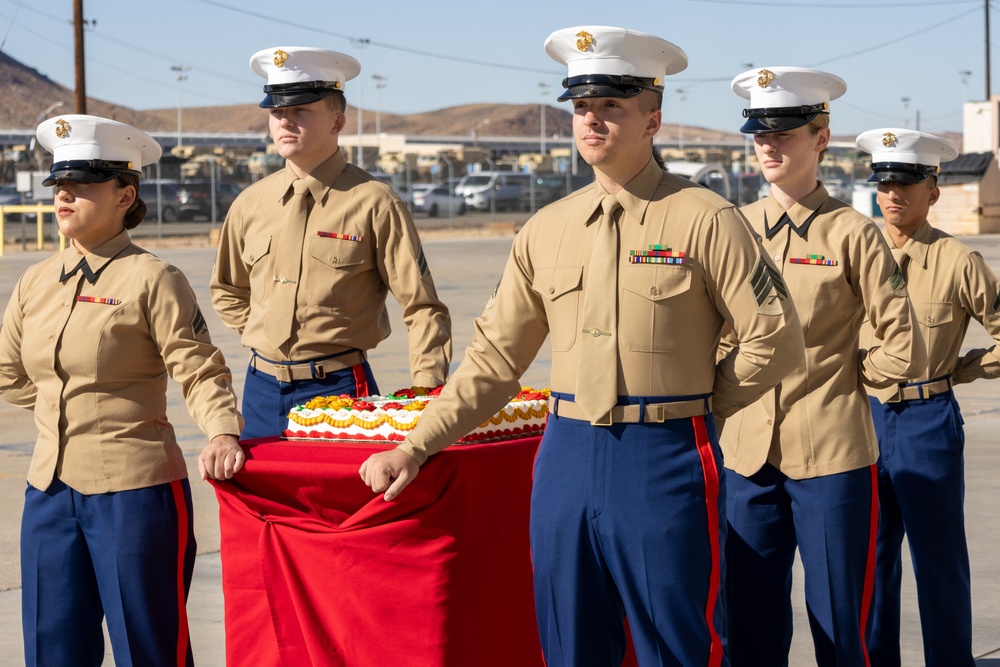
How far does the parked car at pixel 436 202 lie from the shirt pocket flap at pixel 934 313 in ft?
148

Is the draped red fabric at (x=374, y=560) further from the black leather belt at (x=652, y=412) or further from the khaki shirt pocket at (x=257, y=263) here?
the khaki shirt pocket at (x=257, y=263)

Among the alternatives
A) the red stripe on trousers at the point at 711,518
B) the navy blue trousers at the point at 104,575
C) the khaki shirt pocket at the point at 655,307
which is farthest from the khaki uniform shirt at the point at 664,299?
the navy blue trousers at the point at 104,575

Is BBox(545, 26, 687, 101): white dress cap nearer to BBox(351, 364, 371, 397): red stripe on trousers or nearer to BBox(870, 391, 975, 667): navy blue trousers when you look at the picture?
BBox(351, 364, 371, 397): red stripe on trousers

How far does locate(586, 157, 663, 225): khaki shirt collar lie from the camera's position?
3659 millimetres

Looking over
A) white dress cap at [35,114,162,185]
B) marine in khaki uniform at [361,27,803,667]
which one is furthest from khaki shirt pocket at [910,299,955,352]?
white dress cap at [35,114,162,185]

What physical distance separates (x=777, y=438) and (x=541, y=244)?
1300 millimetres

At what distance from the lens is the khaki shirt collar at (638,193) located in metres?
3.66

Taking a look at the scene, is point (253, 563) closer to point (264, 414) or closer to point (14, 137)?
point (264, 414)

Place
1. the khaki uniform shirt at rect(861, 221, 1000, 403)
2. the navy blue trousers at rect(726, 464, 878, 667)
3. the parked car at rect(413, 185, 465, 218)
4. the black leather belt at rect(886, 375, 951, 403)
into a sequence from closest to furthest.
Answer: the navy blue trousers at rect(726, 464, 878, 667), the black leather belt at rect(886, 375, 951, 403), the khaki uniform shirt at rect(861, 221, 1000, 403), the parked car at rect(413, 185, 465, 218)

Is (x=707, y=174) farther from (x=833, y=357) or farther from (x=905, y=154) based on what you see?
(x=833, y=357)

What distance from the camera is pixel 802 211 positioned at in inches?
189

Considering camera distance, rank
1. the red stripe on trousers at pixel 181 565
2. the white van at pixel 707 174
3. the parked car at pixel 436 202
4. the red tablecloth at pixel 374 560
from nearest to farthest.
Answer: the red tablecloth at pixel 374 560 < the red stripe on trousers at pixel 181 565 < the parked car at pixel 436 202 < the white van at pixel 707 174

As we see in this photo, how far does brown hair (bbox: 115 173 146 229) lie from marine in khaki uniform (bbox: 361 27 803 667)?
4.72ft

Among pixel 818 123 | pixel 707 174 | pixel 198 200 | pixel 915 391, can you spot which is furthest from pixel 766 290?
pixel 707 174
